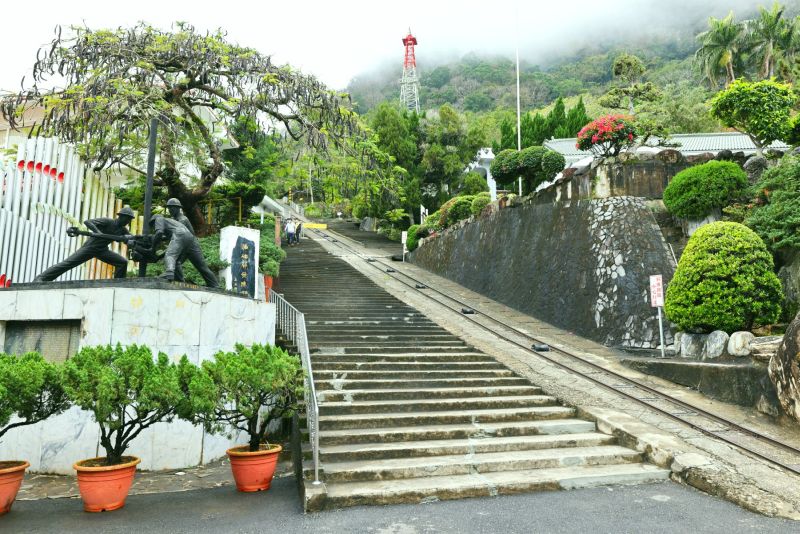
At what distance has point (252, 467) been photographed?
5.55 metres

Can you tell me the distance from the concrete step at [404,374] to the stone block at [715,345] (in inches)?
124

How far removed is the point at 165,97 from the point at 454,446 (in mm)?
9888

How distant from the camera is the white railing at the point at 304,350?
17.7ft

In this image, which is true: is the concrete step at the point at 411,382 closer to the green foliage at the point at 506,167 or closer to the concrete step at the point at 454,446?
the concrete step at the point at 454,446

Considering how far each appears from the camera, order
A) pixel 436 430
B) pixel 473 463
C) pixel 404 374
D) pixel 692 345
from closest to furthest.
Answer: pixel 473 463 < pixel 436 430 < pixel 404 374 < pixel 692 345

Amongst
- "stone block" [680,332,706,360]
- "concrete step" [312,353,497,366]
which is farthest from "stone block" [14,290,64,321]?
"stone block" [680,332,706,360]

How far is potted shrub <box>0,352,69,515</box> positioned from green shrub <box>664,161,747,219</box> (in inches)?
458

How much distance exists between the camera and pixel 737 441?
6.28 metres

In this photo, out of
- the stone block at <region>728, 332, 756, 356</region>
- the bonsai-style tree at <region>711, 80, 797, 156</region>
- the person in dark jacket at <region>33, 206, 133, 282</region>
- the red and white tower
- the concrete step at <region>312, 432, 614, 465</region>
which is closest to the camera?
the concrete step at <region>312, 432, 614, 465</region>

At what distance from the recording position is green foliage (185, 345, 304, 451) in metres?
5.09

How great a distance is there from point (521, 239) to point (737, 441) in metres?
9.79

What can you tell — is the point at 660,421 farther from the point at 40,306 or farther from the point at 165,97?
the point at 165,97

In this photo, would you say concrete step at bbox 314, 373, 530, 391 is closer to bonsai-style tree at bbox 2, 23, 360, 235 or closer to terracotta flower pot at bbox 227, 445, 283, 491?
terracotta flower pot at bbox 227, 445, 283, 491

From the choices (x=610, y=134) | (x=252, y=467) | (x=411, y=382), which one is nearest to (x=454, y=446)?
(x=411, y=382)
